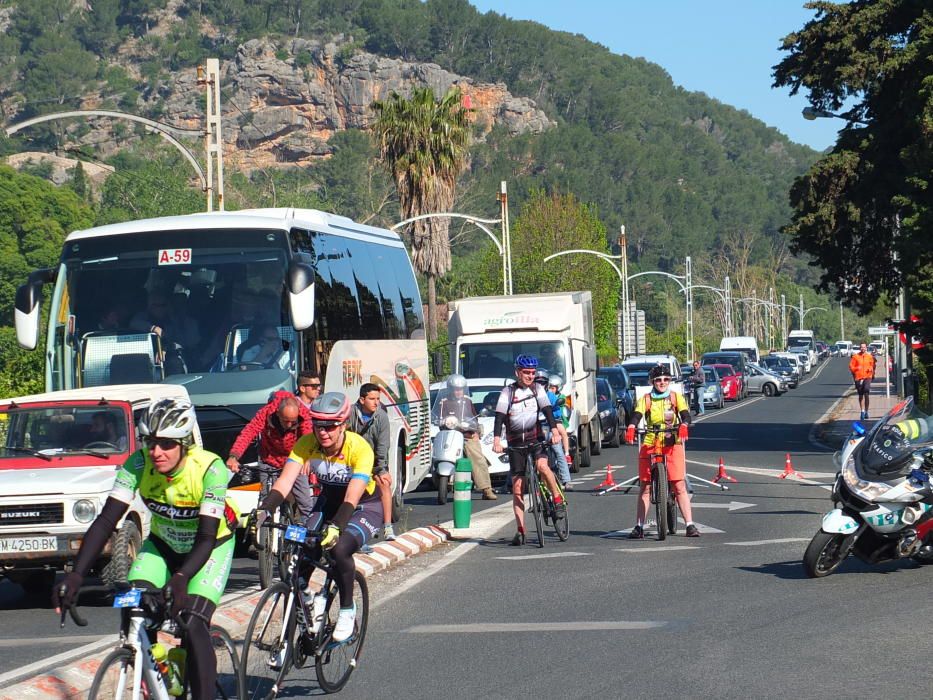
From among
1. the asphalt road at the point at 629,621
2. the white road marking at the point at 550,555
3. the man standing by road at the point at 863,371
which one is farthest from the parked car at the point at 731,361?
the white road marking at the point at 550,555

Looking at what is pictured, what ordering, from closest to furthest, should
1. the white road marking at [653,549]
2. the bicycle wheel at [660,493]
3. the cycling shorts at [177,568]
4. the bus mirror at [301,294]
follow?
the cycling shorts at [177,568]
the white road marking at [653,549]
the bus mirror at [301,294]
the bicycle wheel at [660,493]

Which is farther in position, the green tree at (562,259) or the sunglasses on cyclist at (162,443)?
the green tree at (562,259)

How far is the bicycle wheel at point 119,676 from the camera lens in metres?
5.63

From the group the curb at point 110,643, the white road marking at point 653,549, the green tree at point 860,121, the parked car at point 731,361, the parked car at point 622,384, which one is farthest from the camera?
the parked car at point 731,361

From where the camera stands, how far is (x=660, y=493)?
586 inches

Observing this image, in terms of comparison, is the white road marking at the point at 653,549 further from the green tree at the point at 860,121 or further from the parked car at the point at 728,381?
the parked car at the point at 728,381

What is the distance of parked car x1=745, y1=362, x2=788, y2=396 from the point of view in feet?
224

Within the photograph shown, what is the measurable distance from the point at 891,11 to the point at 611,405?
10.7 m

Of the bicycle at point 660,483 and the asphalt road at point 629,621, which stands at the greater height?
the bicycle at point 660,483

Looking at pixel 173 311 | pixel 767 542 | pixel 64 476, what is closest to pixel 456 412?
pixel 173 311

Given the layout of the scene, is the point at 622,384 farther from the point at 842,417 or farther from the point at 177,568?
the point at 177,568

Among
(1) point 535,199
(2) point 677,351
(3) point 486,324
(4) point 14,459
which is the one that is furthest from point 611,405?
(2) point 677,351

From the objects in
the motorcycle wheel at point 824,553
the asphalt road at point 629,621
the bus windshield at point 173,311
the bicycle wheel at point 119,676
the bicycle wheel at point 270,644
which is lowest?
the asphalt road at point 629,621

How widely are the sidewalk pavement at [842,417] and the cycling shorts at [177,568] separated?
2224 cm
